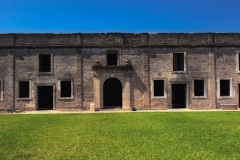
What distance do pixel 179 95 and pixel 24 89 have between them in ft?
41.5

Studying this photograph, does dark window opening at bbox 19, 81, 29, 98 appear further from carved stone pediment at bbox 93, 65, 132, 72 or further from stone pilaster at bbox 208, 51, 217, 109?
stone pilaster at bbox 208, 51, 217, 109

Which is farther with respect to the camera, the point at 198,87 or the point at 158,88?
the point at 198,87

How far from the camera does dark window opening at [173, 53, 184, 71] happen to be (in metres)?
15.2

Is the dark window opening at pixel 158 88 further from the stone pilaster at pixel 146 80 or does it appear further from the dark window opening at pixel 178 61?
the dark window opening at pixel 178 61

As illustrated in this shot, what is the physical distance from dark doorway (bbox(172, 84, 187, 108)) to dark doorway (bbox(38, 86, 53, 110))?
10.3m

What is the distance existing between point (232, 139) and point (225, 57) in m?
10.8

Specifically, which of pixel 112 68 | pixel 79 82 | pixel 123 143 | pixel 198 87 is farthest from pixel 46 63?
pixel 198 87

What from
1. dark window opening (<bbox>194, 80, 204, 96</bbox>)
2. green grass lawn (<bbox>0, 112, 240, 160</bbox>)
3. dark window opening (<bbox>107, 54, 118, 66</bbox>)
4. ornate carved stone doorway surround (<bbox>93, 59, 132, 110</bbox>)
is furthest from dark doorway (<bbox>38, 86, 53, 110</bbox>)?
dark window opening (<bbox>194, 80, 204, 96</bbox>)

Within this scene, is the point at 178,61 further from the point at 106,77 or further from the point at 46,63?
the point at 46,63

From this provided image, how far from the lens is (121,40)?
14812 mm

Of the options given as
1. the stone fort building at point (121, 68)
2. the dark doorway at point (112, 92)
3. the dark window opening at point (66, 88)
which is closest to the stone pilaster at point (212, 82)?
the stone fort building at point (121, 68)

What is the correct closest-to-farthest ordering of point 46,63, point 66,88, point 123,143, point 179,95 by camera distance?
point 123,143 → point 66,88 → point 46,63 → point 179,95

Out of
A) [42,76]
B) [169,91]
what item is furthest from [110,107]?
[42,76]

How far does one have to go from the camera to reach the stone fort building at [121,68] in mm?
14594
